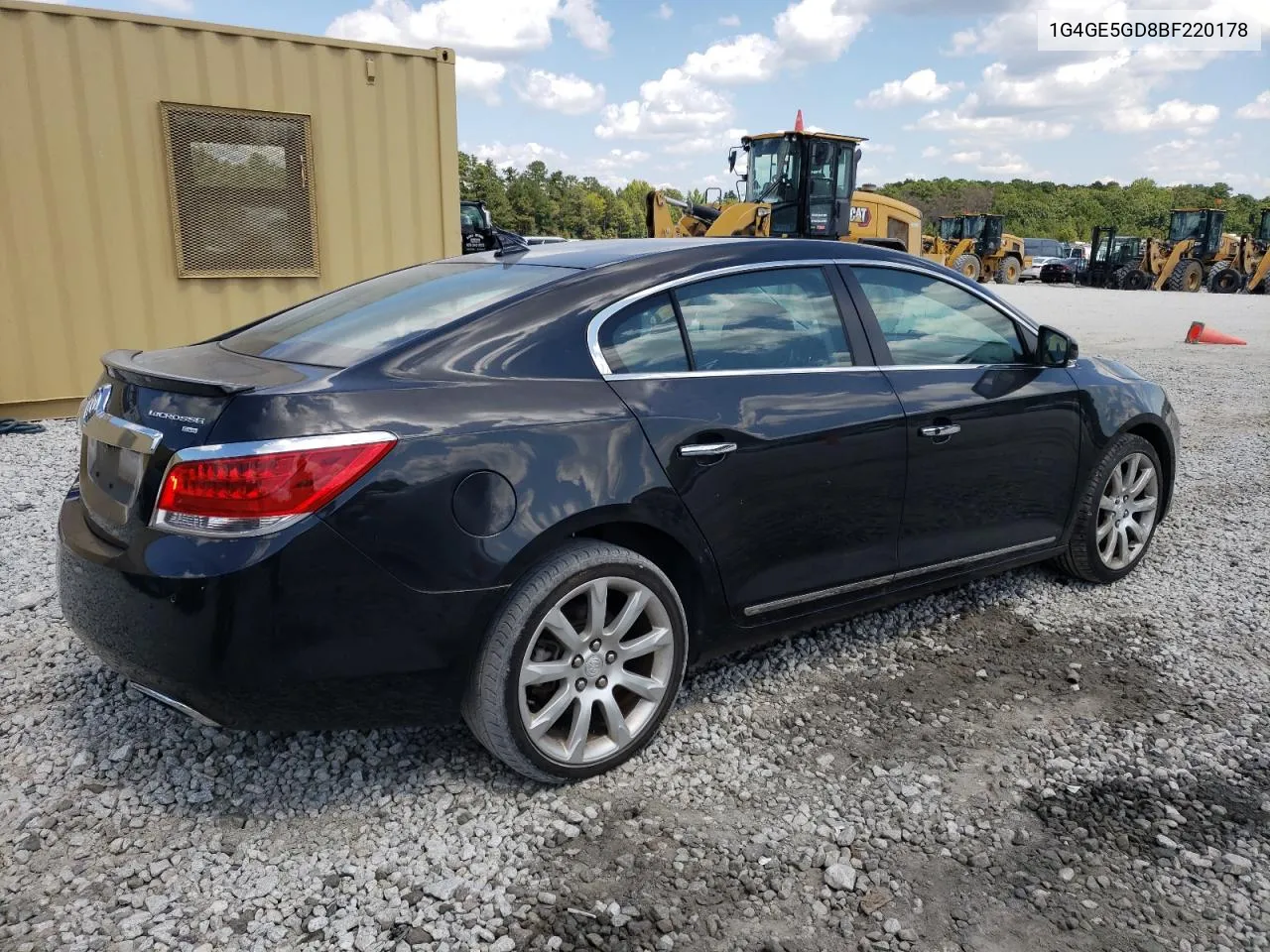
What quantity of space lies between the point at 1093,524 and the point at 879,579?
1368mm

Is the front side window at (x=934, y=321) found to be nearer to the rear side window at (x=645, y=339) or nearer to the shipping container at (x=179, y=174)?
the rear side window at (x=645, y=339)

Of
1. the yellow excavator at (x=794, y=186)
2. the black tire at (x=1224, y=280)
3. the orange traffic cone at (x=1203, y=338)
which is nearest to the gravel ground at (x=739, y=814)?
the orange traffic cone at (x=1203, y=338)

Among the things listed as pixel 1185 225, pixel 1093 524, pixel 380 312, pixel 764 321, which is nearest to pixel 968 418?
pixel 764 321

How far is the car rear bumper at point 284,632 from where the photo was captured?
2.33 meters

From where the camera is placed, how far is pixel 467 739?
310cm

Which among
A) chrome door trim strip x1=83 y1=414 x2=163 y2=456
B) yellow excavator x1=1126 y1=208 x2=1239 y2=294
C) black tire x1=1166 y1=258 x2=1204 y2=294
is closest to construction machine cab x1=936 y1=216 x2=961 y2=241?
yellow excavator x1=1126 y1=208 x2=1239 y2=294

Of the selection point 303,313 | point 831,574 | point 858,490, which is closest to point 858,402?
point 858,490

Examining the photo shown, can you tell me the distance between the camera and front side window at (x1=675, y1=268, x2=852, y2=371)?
310 cm

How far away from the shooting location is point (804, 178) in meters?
17.4

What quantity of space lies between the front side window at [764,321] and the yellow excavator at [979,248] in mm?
32514

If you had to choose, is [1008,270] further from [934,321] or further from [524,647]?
[524,647]

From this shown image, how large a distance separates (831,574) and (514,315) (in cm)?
137

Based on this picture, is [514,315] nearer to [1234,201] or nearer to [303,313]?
[303,313]

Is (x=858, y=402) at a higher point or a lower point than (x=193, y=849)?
higher
